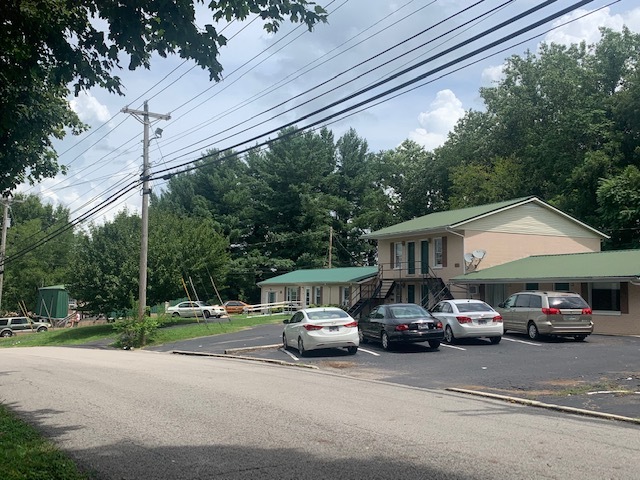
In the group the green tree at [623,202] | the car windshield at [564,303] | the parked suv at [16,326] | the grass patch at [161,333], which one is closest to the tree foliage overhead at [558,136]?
the green tree at [623,202]

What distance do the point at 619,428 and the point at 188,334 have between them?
89.8ft

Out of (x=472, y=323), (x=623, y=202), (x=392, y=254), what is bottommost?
(x=472, y=323)

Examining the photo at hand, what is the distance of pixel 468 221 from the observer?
34.6 metres

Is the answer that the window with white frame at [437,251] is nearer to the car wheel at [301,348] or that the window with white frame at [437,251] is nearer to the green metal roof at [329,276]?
the green metal roof at [329,276]

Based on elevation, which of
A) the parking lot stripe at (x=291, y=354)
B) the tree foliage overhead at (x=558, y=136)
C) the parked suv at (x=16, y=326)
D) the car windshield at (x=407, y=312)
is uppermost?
the tree foliage overhead at (x=558, y=136)

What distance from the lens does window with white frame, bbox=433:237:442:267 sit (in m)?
37.1

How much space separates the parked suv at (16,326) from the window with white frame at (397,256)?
3056 cm

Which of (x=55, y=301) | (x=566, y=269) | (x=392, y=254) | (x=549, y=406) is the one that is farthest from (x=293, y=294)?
(x=549, y=406)

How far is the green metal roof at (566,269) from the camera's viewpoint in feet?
85.2

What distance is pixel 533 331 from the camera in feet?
75.5

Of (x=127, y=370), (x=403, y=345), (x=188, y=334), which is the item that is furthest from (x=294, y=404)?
(x=188, y=334)

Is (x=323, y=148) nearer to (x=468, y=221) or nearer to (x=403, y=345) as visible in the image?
(x=468, y=221)

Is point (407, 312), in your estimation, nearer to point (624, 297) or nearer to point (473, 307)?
point (473, 307)

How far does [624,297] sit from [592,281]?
142cm
